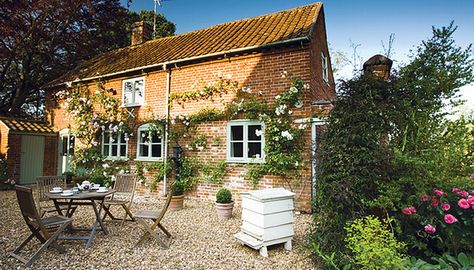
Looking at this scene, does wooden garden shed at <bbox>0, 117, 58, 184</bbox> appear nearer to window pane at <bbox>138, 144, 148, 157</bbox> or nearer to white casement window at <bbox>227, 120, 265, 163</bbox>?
window pane at <bbox>138, 144, 148, 157</bbox>

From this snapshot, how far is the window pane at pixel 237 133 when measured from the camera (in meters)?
7.79

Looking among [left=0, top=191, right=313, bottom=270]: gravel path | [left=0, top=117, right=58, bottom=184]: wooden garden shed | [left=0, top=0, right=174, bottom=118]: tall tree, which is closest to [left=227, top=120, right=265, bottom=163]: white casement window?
[left=0, top=191, right=313, bottom=270]: gravel path

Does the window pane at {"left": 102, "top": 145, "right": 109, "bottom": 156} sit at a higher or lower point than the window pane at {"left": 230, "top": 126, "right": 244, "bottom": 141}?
lower

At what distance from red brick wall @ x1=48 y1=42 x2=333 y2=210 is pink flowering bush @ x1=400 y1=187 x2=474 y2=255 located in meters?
3.44

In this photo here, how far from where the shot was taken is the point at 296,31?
7422mm

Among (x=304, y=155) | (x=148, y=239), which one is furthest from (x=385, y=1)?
(x=148, y=239)

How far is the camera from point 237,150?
308 inches

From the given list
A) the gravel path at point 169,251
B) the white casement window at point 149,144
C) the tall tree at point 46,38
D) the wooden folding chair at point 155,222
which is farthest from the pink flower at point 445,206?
the tall tree at point 46,38

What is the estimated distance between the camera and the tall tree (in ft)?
36.4

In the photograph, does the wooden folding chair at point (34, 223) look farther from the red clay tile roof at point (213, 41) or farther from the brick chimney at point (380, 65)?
the red clay tile roof at point (213, 41)

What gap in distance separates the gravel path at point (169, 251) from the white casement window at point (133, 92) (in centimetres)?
507

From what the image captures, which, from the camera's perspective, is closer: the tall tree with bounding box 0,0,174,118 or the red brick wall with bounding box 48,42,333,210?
the red brick wall with bounding box 48,42,333,210

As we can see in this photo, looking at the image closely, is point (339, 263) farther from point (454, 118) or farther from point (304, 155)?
point (304, 155)

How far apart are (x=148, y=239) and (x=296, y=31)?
6557 millimetres
